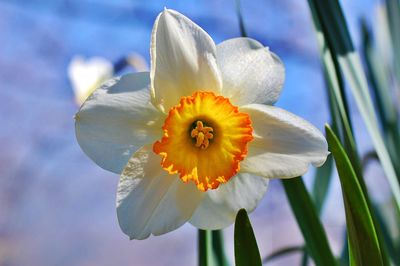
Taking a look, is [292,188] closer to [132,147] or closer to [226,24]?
[132,147]

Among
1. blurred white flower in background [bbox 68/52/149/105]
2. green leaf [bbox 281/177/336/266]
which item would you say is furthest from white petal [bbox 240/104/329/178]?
blurred white flower in background [bbox 68/52/149/105]

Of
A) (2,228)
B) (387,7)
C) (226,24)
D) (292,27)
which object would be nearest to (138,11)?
(226,24)

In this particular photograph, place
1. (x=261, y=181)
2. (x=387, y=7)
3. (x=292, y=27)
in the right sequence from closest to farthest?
(x=261, y=181)
(x=387, y=7)
(x=292, y=27)

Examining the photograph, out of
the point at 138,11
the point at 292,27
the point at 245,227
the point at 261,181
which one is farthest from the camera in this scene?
the point at 292,27

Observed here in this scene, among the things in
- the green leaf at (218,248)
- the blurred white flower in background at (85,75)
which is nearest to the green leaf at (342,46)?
the green leaf at (218,248)

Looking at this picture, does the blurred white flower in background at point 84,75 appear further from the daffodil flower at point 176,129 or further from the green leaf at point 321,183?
the daffodil flower at point 176,129

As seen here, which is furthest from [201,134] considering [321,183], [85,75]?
[85,75]
